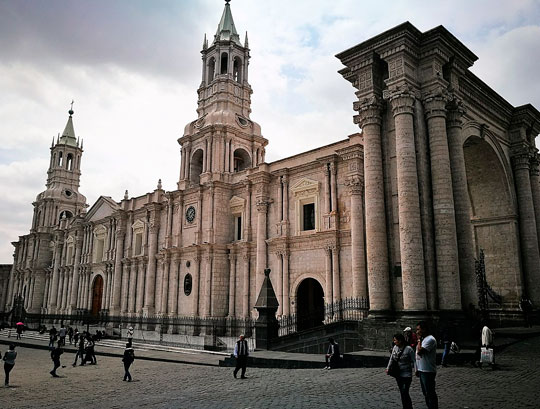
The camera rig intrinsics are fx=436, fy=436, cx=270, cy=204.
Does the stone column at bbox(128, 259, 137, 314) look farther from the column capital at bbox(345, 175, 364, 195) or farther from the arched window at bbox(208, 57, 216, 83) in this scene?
the column capital at bbox(345, 175, 364, 195)

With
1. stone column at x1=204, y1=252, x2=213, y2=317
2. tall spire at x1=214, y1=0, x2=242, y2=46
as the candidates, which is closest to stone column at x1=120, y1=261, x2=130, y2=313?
stone column at x1=204, y1=252, x2=213, y2=317

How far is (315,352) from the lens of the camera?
14.8 meters

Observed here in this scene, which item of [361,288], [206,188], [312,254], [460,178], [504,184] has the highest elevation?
[206,188]

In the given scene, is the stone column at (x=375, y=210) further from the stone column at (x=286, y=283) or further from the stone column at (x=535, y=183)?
the stone column at (x=535, y=183)

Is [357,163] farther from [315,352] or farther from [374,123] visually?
[315,352]

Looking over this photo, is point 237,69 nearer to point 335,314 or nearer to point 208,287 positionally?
point 208,287

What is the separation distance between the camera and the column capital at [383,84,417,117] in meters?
13.9

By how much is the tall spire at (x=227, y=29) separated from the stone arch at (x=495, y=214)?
20.9 metres

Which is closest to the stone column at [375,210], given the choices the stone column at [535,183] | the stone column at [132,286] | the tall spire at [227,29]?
the stone column at [535,183]

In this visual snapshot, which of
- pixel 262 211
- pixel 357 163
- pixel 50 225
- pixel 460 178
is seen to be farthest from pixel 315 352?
pixel 50 225

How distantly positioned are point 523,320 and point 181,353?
580 inches

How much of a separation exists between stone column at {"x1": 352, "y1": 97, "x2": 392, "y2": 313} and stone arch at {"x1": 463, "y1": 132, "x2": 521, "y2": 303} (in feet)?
20.7

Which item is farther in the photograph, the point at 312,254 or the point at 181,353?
the point at 312,254

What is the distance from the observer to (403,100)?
13.9 m
